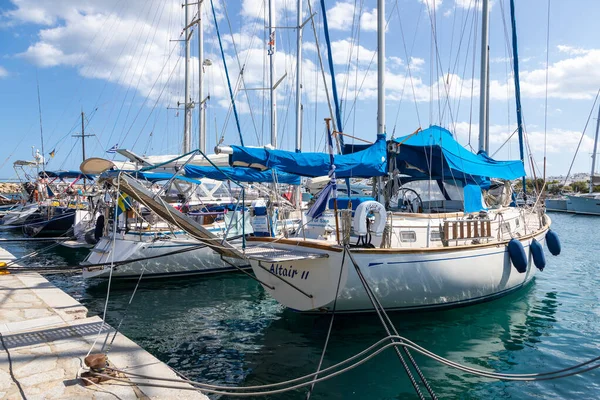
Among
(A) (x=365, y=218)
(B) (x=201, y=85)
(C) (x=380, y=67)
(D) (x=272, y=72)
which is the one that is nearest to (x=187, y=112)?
(B) (x=201, y=85)

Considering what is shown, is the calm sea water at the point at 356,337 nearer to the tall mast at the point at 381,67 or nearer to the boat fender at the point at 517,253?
the boat fender at the point at 517,253

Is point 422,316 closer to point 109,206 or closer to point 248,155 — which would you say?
point 248,155

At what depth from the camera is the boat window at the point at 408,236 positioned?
8.34 meters

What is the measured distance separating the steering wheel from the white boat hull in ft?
7.81

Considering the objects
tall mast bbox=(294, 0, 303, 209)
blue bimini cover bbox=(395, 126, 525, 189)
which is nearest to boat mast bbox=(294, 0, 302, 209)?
tall mast bbox=(294, 0, 303, 209)

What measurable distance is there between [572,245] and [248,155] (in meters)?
19.5

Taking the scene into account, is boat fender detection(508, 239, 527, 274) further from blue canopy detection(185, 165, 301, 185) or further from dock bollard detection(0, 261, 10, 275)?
dock bollard detection(0, 261, 10, 275)

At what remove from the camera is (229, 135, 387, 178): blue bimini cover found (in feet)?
28.3

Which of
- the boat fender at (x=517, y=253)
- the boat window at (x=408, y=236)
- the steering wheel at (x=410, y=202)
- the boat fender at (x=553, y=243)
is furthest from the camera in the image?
the boat fender at (x=553, y=243)

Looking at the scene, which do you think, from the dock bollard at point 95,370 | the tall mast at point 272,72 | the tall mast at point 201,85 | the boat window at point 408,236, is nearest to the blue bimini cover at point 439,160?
the boat window at point 408,236

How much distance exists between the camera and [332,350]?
733 centimetres

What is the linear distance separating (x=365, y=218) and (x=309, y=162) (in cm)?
212

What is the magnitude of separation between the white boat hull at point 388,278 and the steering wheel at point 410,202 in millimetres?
2380

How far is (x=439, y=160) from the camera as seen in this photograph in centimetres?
1053
